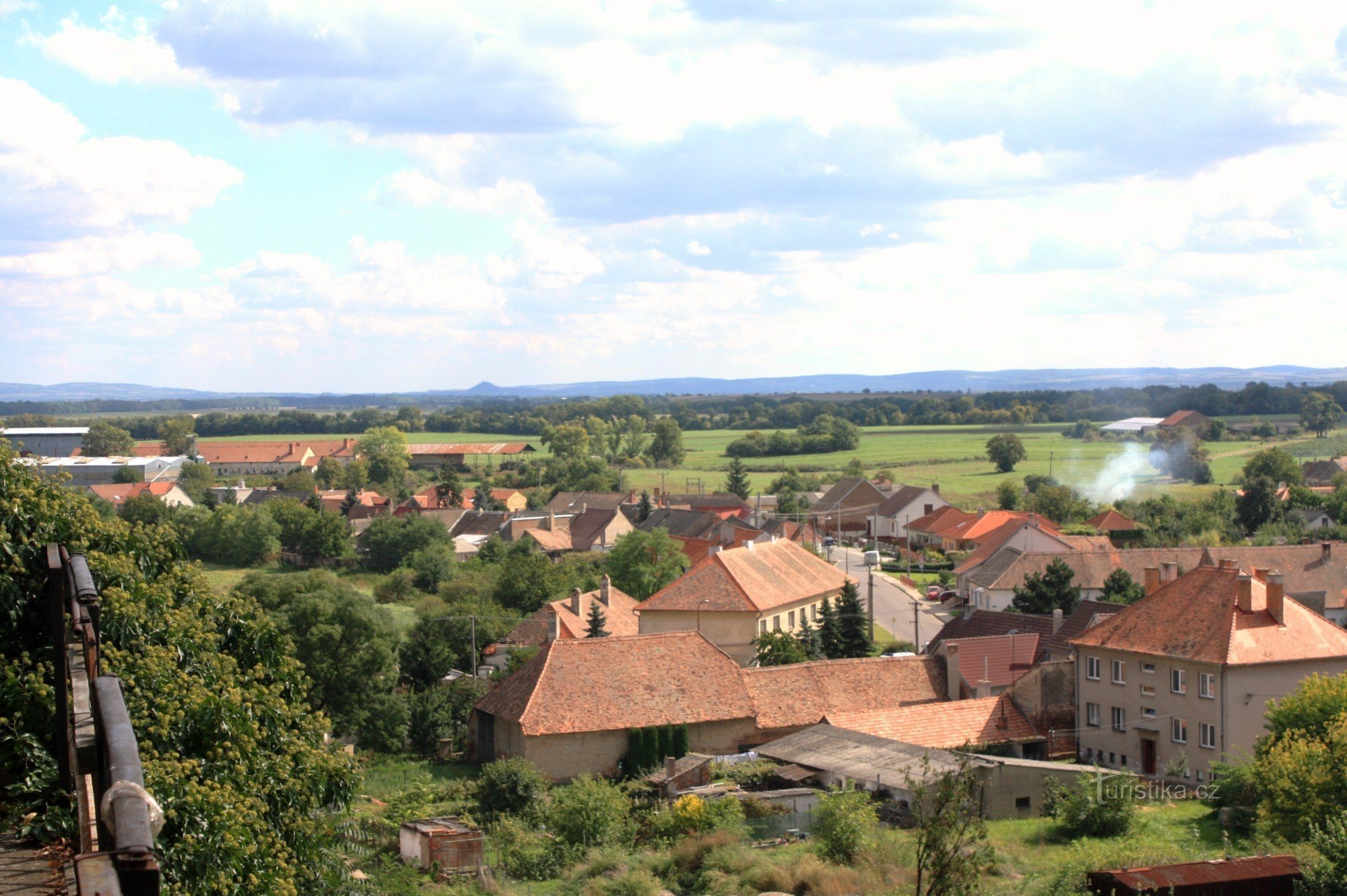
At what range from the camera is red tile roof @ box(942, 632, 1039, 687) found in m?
40.4

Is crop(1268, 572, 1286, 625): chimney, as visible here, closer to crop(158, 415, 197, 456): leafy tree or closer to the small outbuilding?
the small outbuilding

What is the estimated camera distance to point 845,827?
25.2 meters

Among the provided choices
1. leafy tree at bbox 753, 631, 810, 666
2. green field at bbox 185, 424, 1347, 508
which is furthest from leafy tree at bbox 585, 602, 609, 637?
green field at bbox 185, 424, 1347, 508

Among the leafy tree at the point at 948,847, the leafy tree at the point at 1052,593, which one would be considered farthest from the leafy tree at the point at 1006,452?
the leafy tree at the point at 948,847

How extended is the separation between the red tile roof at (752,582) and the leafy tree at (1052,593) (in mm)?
7788

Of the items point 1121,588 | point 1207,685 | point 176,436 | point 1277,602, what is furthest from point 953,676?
point 176,436

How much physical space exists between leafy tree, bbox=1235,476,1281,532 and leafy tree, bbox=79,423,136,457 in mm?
130288

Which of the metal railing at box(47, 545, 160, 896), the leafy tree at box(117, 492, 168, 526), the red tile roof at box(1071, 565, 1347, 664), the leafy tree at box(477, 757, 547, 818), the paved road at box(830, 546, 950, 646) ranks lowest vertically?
the paved road at box(830, 546, 950, 646)

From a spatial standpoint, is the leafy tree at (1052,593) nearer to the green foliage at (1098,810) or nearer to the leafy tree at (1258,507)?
the green foliage at (1098,810)

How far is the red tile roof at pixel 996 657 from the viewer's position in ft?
133

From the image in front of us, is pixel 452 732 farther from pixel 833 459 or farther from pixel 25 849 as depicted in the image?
pixel 833 459

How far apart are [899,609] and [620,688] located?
2772 centimetres

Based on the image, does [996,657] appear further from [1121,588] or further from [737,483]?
[737,483]

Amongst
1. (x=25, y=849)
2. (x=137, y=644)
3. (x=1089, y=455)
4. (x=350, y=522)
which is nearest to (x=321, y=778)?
(x=137, y=644)
